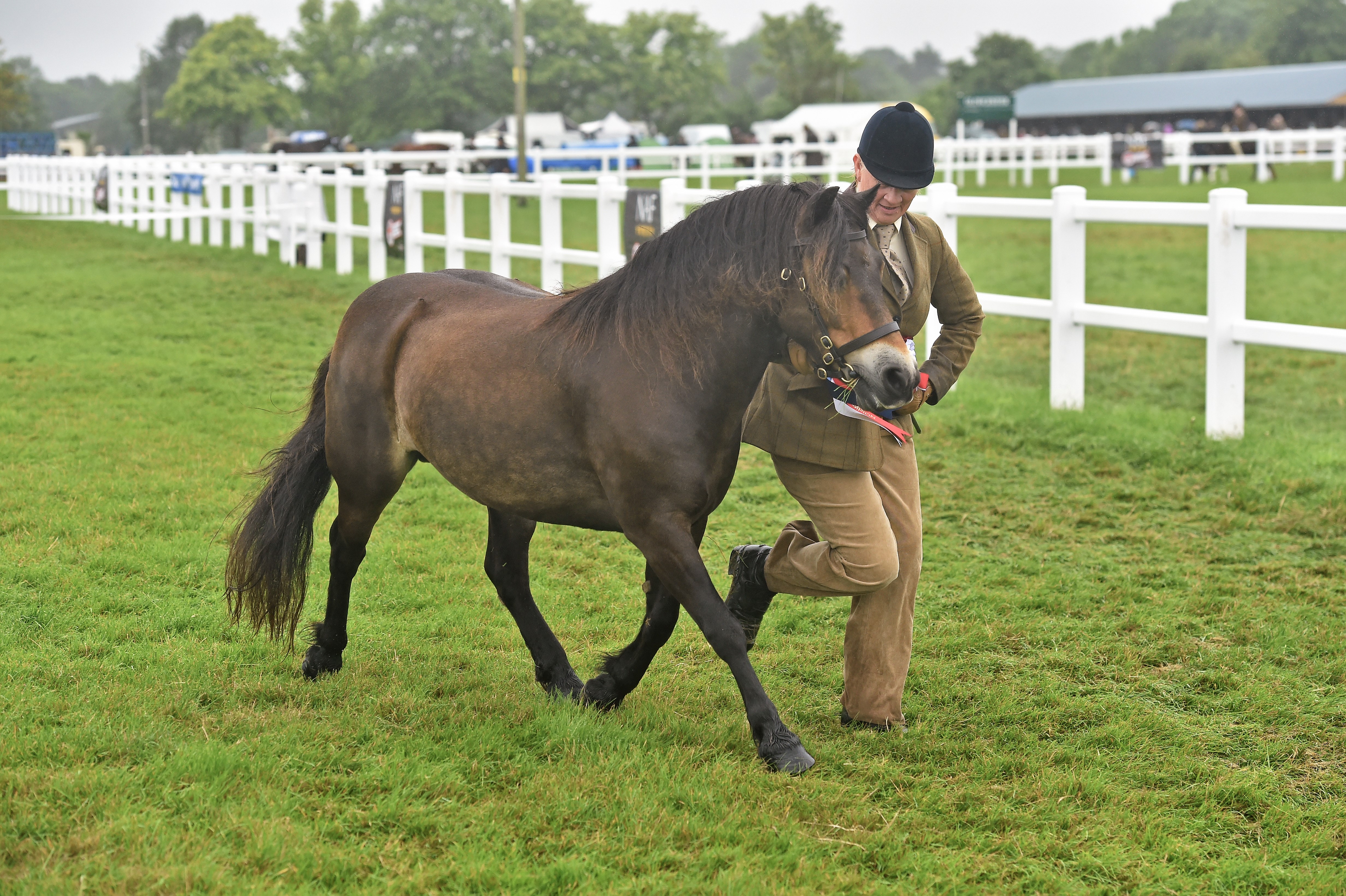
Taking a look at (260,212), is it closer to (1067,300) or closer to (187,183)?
(187,183)

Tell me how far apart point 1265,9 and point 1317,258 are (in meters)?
128

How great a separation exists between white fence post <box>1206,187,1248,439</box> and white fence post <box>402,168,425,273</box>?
32.0 ft

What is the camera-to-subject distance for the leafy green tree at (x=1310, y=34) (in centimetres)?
9200

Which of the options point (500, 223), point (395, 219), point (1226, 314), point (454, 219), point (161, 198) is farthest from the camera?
point (161, 198)

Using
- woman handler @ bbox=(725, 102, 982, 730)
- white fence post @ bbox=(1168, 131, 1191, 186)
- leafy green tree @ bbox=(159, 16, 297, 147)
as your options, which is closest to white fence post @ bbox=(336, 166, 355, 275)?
woman handler @ bbox=(725, 102, 982, 730)

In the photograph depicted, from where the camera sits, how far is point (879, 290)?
3.41m

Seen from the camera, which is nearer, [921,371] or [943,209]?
[921,371]

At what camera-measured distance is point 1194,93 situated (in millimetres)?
67688

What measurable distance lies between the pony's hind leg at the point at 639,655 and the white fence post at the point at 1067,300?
499cm

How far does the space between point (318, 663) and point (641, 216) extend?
25.0 feet

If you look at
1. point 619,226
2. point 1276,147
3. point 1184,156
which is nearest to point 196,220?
point 619,226

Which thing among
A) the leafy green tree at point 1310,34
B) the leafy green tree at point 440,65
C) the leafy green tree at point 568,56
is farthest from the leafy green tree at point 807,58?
the leafy green tree at point 1310,34

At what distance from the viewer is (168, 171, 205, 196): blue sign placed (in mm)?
20891

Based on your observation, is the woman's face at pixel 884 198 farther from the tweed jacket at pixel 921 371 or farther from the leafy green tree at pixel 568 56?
the leafy green tree at pixel 568 56
